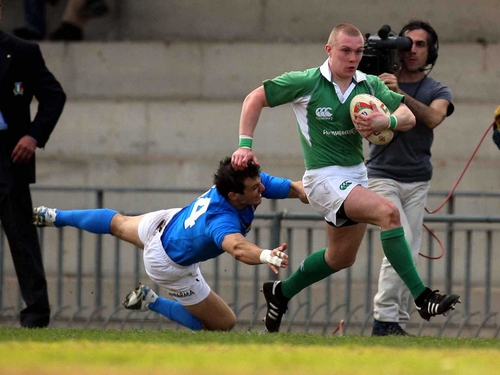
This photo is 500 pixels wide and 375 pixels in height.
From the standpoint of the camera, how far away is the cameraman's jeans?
8.36 m

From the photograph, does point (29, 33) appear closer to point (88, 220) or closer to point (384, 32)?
point (88, 220)

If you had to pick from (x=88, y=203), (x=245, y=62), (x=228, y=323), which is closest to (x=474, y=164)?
(x=245, y=62)

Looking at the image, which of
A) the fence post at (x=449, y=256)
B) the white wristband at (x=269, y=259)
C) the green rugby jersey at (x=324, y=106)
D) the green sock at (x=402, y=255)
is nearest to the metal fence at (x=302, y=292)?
the fence post at (x=449, y=256)

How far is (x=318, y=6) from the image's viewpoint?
14125 mm

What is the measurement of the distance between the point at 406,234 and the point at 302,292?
2800 millimetres

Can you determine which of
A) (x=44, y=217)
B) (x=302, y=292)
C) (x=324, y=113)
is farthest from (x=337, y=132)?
(x=302, y=292)

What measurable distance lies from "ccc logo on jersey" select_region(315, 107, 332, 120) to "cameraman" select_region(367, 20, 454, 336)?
1.14 metres

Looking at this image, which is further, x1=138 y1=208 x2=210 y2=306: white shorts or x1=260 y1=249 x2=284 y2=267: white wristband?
x1=138 y1=208 x2=210 y2=306: white shorts

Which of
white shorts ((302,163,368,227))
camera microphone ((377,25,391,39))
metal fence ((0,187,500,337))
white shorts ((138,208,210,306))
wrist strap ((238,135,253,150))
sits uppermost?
camera microphone ((377,25,391,39))

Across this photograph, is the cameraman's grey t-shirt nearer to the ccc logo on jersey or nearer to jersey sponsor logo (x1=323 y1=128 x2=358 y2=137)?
jersey sponsor logo (x1=323 y1=128 x2=358 y2=137)

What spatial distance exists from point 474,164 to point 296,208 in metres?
1.97

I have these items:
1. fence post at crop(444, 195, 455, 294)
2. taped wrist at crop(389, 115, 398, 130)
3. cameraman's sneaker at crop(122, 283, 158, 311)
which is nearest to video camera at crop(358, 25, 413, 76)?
taped wrist at crop(389, 115, 398, 130)

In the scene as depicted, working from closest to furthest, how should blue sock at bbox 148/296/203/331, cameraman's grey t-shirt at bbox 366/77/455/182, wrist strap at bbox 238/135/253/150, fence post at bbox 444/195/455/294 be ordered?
wrist strap at bbox 238/135/253/150 < cameraman's grey t-shirt at bbox 366/77/455/182 < blue sock at bbox 148/296/203/331 < fence post at bbox 444/195/455/294

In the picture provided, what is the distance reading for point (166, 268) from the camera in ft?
27.0
